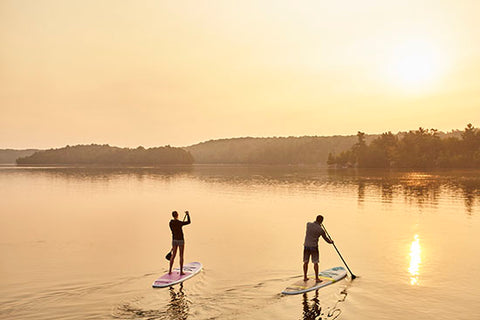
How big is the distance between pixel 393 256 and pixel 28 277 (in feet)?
72.4

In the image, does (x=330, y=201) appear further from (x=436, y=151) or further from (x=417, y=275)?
(x=436, y=151)

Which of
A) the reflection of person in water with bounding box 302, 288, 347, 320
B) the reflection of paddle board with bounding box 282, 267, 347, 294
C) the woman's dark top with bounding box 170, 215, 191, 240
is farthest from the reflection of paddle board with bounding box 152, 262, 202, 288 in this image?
the reflection of person in water with bounding box 302, 288, 347, 320

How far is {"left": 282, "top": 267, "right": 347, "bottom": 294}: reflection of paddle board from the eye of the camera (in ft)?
62.2

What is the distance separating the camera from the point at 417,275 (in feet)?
73.9

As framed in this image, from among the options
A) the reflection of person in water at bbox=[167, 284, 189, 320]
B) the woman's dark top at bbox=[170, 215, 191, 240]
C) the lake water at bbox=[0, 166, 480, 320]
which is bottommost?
the lake water at bbox=[0, 166, 480, 320]

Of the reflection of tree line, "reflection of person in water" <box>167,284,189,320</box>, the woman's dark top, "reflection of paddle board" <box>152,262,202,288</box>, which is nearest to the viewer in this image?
"reflection of person in water" <box>167,284,189,320</box>

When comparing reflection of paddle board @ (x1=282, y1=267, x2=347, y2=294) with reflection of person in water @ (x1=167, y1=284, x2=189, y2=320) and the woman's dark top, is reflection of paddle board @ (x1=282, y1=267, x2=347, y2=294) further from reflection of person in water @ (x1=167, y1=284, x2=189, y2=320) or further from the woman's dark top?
the woman's dark top

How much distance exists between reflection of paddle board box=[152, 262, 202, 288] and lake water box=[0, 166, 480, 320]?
41 cm

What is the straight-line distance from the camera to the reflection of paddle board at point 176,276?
1990 cm

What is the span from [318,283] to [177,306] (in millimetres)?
6973

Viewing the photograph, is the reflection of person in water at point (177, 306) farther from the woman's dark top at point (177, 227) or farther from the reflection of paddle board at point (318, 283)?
the reflection of paddle board at point (318, 283)

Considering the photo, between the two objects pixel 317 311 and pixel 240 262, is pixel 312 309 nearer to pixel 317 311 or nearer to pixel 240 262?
pixel 317 311

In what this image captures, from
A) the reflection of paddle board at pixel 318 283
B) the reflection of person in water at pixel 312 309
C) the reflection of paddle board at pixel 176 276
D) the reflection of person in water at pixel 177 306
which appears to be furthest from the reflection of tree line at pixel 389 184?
the reflection of person in water at pixel 177 306

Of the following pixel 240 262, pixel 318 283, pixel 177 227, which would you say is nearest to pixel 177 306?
pixel 177 227
